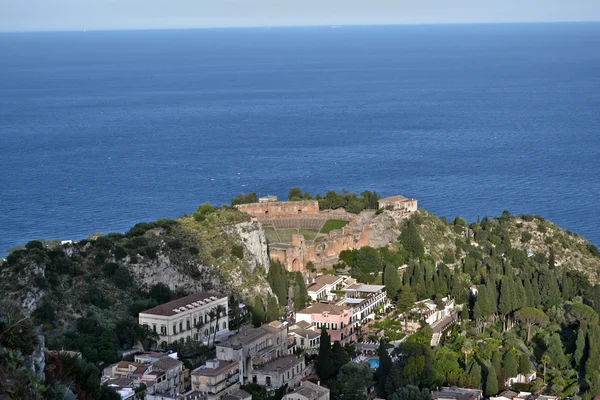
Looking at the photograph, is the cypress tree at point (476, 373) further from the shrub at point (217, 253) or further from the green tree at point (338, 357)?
the shrub at point (217, 253)

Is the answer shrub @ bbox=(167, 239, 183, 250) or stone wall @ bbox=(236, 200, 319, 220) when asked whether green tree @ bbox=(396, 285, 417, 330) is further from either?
stone wall @ bbox=(236, 200, 319, 220)

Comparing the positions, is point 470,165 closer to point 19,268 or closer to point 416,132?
point 416,132

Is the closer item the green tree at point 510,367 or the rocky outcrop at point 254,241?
the green tree at point 510,367

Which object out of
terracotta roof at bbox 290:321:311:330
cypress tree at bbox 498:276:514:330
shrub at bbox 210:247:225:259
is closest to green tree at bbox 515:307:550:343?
cypress tree at bbox 498:276:514:330

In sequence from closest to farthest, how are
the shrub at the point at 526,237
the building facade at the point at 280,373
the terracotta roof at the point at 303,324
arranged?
the building facade at the point at 280,373
the terracotta roof at the point at 303,324
the shrub at the point at 526,237

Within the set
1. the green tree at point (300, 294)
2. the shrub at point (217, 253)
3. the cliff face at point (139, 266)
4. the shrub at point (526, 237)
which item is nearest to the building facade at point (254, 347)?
the green tree at point (300, 294)

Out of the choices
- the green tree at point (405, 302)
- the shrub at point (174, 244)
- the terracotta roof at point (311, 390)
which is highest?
the shrub at point (174, 244)

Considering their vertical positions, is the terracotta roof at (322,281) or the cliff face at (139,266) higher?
the cliff face at (139,266)
